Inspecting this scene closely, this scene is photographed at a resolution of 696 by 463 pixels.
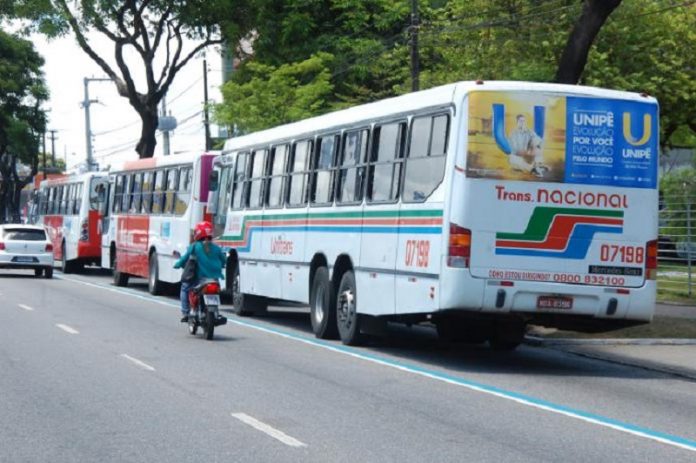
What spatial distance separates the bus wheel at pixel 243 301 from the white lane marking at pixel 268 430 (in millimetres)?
12982

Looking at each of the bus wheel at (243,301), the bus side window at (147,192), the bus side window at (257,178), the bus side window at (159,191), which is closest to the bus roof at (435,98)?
the bus side window at (257,178)

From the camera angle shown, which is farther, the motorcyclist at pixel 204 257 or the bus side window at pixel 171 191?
the bus side window at pixel 171 191

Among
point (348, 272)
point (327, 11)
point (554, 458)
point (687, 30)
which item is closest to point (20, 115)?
point (327, 11)

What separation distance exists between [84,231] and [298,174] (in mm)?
22951

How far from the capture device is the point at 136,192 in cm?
3481

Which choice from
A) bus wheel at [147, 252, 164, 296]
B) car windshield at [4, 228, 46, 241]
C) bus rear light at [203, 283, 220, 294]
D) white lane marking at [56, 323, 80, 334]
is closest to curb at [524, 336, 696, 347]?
bus rear light at [203, 283, 220, 294]

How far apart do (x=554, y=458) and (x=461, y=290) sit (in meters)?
5.91

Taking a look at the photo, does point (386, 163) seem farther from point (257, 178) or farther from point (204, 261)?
point (257, 178)

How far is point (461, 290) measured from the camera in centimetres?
1579

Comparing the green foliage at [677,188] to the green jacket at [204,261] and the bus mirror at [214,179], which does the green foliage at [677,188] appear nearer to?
the bus mirror at [214,179]

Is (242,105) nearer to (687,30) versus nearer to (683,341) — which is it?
(687,30)

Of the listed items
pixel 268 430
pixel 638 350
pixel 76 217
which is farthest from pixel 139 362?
pixel 76 217

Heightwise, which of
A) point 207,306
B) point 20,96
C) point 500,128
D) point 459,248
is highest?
point 20,96

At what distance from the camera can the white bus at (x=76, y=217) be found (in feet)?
142
